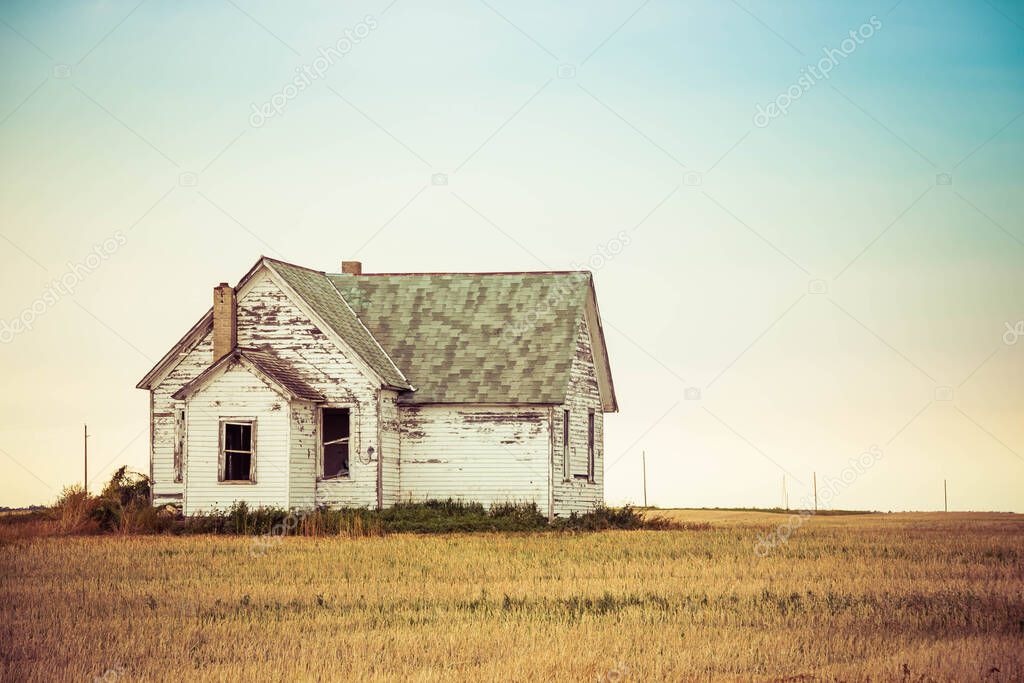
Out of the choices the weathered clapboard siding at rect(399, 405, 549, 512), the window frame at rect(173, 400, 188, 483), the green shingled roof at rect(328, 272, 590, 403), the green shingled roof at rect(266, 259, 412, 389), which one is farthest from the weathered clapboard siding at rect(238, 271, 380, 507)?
the window frame at rect(173, 400, 188, 483)

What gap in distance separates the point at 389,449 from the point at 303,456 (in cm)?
234

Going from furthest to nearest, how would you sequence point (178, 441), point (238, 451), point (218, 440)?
point (178, 441)
point (238, 451)
point (218, 440)

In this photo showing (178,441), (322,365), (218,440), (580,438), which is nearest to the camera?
(218,440)

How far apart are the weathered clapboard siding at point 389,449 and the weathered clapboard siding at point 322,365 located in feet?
0.92

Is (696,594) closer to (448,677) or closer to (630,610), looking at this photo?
(630,610)

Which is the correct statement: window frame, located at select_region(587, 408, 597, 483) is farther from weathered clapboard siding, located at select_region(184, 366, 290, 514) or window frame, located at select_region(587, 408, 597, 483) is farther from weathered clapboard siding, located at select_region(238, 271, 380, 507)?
weathered clapboard siding, located at select_region(184, 366, 290, 514)

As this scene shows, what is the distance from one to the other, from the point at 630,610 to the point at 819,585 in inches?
166

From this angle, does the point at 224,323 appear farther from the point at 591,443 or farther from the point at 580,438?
the point at 591,443

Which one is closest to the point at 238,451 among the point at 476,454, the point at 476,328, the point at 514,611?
the point at 476,454

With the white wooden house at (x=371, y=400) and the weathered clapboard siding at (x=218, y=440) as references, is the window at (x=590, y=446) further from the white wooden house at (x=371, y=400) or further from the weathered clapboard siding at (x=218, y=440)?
the weathered clapboard siding at (x=218, y=440)

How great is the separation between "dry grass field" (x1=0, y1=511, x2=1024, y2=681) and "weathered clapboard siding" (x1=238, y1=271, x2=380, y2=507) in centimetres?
575

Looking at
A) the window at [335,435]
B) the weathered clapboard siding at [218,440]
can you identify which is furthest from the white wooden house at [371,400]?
the window at [335,435]

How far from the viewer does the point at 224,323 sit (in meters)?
34.3

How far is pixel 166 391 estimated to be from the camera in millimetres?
35031
